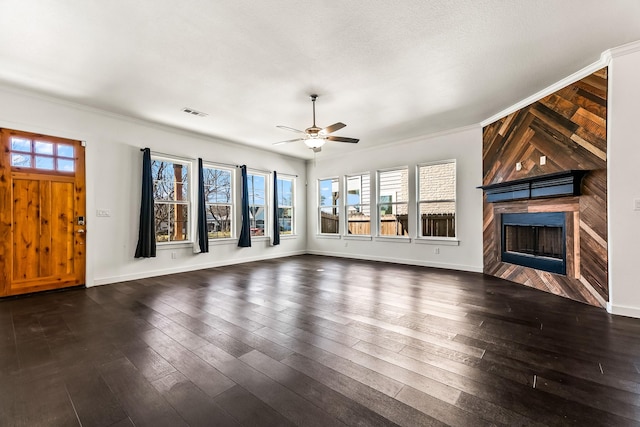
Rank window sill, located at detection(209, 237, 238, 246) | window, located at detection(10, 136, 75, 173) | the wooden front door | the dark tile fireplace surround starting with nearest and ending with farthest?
the dark tile fireplace surround, the wooden front door, window, located at detection(10, 136, 75, 173), window sill, located at detection(209, 237, 238, 246)

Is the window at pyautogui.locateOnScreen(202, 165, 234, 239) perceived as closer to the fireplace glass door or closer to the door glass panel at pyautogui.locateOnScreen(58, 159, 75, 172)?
the door glass panel at pyautogui.locateOnScreen(58, 159, 75, 172)

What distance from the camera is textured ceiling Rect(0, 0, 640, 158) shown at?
253 centimetres

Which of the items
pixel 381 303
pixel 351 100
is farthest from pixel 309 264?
pixel 351 100

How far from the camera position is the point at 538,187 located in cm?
424

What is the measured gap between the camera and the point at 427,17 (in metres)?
2.60

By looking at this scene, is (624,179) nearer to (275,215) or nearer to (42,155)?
(275,215)

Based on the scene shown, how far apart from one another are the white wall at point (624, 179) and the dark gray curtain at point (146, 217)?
6.77 metres

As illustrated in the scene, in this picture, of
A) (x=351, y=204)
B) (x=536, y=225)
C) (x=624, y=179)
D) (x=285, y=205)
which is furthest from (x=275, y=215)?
(x=624, y=179)

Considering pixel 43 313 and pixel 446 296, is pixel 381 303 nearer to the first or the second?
pixel 446 296

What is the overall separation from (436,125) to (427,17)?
11.0 feet

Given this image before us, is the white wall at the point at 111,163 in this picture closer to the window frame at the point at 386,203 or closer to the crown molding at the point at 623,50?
the window frame at the point at 386,203

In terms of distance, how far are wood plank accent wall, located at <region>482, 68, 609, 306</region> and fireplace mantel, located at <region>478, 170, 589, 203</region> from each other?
122 millimetres

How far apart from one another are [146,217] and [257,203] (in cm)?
283

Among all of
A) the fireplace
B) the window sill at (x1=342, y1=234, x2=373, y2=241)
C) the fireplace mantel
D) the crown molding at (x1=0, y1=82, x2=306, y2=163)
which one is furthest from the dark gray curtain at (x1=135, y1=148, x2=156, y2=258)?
the fireplace
